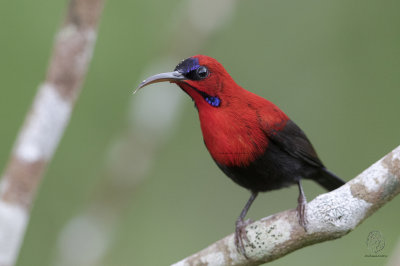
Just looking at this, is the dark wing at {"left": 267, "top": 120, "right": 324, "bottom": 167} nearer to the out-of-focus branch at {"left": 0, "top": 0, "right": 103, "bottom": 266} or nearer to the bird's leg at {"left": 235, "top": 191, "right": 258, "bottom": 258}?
the bird's leg at {"left": 235, "top": 191, "right": 258, "bottom": 258}

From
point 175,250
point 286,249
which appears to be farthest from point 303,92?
point 286,249

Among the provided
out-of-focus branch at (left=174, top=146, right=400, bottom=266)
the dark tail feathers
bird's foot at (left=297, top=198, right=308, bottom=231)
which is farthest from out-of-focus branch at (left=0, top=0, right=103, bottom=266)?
the dark tail feathers

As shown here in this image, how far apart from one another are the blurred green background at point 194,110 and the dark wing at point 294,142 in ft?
8.29

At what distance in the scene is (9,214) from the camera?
3.69 metres

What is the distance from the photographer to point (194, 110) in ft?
27.0

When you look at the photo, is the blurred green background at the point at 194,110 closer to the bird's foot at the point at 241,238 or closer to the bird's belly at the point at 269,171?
the bird's foot at the point at 241,238

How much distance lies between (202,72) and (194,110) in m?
5.00

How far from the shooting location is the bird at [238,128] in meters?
3.20

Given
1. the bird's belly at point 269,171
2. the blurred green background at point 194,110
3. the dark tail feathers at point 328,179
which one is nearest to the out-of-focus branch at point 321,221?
the bird's belly at point 269,171

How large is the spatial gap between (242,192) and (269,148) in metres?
4.10

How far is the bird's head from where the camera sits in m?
3.19

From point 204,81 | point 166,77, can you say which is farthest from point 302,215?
point 166,77

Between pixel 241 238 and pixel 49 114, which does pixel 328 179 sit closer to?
pixel 241 238

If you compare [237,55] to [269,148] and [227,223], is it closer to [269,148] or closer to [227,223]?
[227,223]
